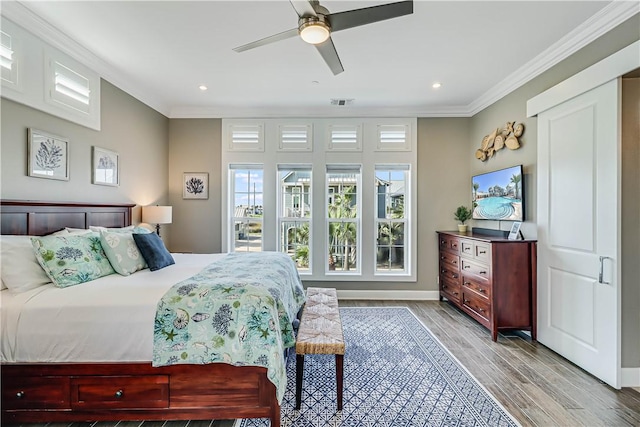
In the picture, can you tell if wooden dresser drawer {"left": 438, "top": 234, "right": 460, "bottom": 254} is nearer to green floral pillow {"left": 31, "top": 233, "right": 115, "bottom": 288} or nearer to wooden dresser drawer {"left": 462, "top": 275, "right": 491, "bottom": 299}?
wooden dresser drawer {"left": 462, "top": 275, "right": 491, "bottom": 299}

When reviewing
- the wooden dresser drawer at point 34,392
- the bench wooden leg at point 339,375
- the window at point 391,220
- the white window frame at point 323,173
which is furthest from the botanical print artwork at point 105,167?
the window at point 391,220

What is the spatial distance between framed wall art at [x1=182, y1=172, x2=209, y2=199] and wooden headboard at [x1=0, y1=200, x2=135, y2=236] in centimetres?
131

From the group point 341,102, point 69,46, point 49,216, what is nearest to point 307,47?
point 341,102

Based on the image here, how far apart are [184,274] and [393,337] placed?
2.19m

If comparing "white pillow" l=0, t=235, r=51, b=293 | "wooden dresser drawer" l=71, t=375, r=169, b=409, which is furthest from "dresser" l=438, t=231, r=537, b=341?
"white pillow" l=0, t=235, r=51, b=293

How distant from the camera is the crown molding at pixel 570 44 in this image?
2.20m

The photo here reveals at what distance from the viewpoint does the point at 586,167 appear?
8.11 ft

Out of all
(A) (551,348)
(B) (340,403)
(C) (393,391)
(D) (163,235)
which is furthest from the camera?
(D) (163,235)

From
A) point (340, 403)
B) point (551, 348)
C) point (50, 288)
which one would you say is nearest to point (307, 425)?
point (340, 403)

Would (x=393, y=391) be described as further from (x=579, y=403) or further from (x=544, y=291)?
(x=544, y=291)

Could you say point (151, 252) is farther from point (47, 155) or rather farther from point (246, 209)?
point (246, 209)

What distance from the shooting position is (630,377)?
2238mm

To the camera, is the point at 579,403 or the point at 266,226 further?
the point at 266,226

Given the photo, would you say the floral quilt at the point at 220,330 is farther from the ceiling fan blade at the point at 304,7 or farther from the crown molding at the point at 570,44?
the crown molding at the point at 570,44
